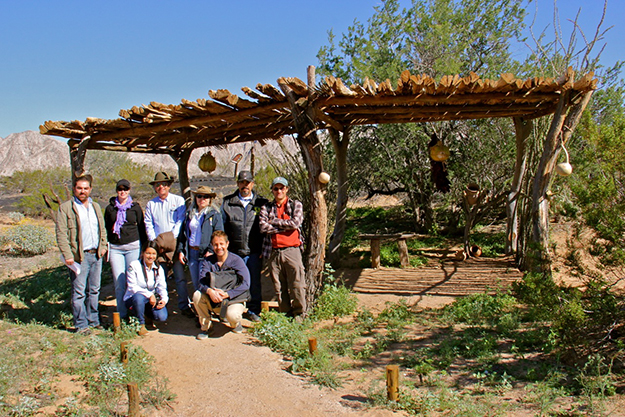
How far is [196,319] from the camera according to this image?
5.12 m

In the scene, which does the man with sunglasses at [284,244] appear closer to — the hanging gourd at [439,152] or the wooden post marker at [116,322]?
the wooden post marker at [116,322]

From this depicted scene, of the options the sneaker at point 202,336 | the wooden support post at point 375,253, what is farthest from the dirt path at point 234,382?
the wooden support post at point 375,253

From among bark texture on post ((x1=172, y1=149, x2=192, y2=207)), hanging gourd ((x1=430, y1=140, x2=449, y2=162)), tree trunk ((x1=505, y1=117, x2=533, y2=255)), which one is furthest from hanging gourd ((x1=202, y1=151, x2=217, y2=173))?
tree trunk ((x1=505, y1=117, x2=533, y2=255))

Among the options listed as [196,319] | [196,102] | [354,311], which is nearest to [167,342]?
[196,319]

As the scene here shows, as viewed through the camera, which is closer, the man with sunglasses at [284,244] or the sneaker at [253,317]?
the man with sunglasses at [284,244]

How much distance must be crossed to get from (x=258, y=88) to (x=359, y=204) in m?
11.8

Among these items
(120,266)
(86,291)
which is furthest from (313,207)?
(86,291)

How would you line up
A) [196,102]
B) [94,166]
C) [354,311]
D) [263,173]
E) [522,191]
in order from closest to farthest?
[196,102], [354,311], [522,191], [263,173], [94,166]

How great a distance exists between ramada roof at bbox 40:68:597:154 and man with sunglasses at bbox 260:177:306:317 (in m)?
1.00

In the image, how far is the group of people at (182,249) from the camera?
448 centimetres

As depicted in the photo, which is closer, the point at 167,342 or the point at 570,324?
the point at 570,324

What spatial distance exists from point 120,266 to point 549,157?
5.08 meters

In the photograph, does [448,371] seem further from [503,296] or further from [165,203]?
[165,203]

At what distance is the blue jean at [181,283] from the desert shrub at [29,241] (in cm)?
735
